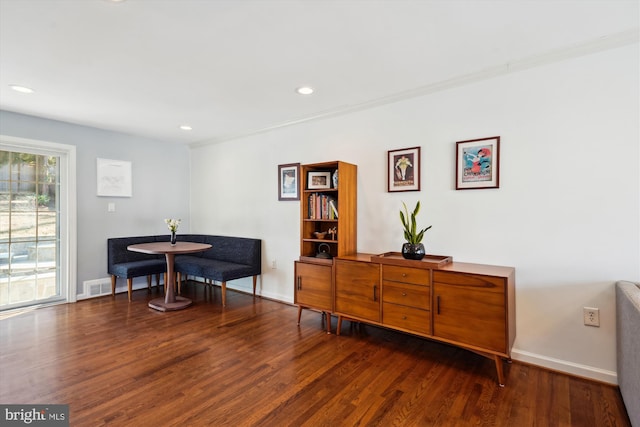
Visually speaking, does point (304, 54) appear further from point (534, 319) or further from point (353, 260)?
point (534, 319)

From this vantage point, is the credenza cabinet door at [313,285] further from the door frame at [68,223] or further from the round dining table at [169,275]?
the door frame at [68,223]

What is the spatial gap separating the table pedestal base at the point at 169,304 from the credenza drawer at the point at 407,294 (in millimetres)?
2400

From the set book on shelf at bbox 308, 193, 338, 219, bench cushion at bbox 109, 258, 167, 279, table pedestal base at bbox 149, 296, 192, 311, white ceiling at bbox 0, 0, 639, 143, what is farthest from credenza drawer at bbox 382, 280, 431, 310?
bench cushion at bbox 109, 258, 167, 279

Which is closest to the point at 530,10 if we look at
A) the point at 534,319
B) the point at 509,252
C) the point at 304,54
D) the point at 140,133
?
the point at 304,54

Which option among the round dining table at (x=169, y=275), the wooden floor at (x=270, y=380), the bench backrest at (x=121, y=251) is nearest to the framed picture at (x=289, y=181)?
the round dining table at (x=169, y=275)

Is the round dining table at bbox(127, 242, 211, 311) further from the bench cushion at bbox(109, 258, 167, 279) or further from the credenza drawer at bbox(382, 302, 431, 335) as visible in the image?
the credenza drawer at bbox(382, 302, 431, 335)

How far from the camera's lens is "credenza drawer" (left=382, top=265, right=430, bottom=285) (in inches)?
95.8

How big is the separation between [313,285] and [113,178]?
3.23 metres

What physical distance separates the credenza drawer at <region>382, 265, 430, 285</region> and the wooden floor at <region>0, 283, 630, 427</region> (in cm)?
60

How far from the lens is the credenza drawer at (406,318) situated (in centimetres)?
243

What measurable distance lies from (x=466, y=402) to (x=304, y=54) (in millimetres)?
2469

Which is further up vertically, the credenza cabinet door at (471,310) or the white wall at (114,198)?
the white wall at (114,198)

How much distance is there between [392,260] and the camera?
261cm

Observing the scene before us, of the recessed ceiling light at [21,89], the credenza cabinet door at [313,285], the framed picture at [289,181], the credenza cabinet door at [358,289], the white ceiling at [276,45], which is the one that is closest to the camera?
the white ceiling at [276,45]
